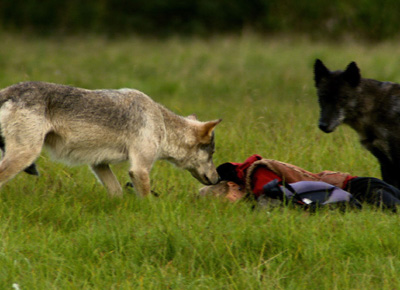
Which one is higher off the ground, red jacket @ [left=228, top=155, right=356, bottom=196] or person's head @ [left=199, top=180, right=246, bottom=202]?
red jacket @ [left=228, top=155, right=356, bottom=196]

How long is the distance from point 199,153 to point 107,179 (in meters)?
1.05

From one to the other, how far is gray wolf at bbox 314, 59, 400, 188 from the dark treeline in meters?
19.7

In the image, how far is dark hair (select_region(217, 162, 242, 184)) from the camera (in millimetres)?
6230

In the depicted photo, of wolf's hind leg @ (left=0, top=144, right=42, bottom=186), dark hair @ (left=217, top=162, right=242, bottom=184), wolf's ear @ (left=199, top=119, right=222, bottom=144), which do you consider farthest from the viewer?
wolf's ear @ (left=199, top=119, right=222, bottom=144)

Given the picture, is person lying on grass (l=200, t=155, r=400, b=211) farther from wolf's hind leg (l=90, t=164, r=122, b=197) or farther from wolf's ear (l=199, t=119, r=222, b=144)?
wolf's hind leg (l=90, t=164, r=122, b=197)

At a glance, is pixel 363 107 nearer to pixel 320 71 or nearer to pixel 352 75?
pixel 352 75

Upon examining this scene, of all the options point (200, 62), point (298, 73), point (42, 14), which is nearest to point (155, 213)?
point (298, 73)

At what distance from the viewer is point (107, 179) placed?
6.16 m

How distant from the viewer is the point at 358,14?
80.8 feet

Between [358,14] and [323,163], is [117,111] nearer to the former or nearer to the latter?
[323,163]

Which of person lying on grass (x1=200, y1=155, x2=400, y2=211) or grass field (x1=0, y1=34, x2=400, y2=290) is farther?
person lying on grass (x1=200, y1=155, x2=400, y2=211)

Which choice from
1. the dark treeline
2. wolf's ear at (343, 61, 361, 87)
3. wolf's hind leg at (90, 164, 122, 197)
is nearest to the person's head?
wolf's hind leg at (90, 164, 122, 197)

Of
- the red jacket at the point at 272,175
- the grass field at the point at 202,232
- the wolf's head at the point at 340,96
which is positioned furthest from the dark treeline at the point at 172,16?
the red jacket at the point at 272,175

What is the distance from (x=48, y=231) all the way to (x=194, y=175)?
212 cm
